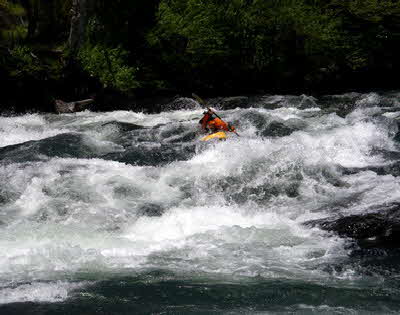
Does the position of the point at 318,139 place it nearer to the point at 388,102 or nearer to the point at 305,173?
the point at 305,173

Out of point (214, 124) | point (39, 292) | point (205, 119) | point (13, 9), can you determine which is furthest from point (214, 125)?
point (13, 9)

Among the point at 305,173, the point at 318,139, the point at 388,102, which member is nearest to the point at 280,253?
the point at 305,173

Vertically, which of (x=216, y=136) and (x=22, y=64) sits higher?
(x=22, y=64)

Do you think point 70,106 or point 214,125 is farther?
point 70,106

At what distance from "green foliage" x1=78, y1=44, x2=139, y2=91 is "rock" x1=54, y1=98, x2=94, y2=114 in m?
0.96

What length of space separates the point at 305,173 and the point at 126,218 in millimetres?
2844

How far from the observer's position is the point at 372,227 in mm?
5863

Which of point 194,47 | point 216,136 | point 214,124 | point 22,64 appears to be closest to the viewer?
point 216,136

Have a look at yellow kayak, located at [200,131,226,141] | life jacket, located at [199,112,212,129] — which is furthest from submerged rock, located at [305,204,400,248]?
life jacket, located at [199,112,212,129]

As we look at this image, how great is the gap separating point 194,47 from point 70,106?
4.16m

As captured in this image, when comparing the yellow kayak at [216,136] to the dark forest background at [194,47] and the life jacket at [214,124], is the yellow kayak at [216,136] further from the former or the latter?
the dark forest background at [194,47]

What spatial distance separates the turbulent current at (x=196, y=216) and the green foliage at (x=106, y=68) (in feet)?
12.5

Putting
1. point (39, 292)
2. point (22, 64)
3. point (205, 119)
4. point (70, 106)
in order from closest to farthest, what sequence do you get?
point (39, 292)
point (205, 119)
point (70, 106)
point (22, 64)

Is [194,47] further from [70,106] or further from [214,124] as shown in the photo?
[214,124]
